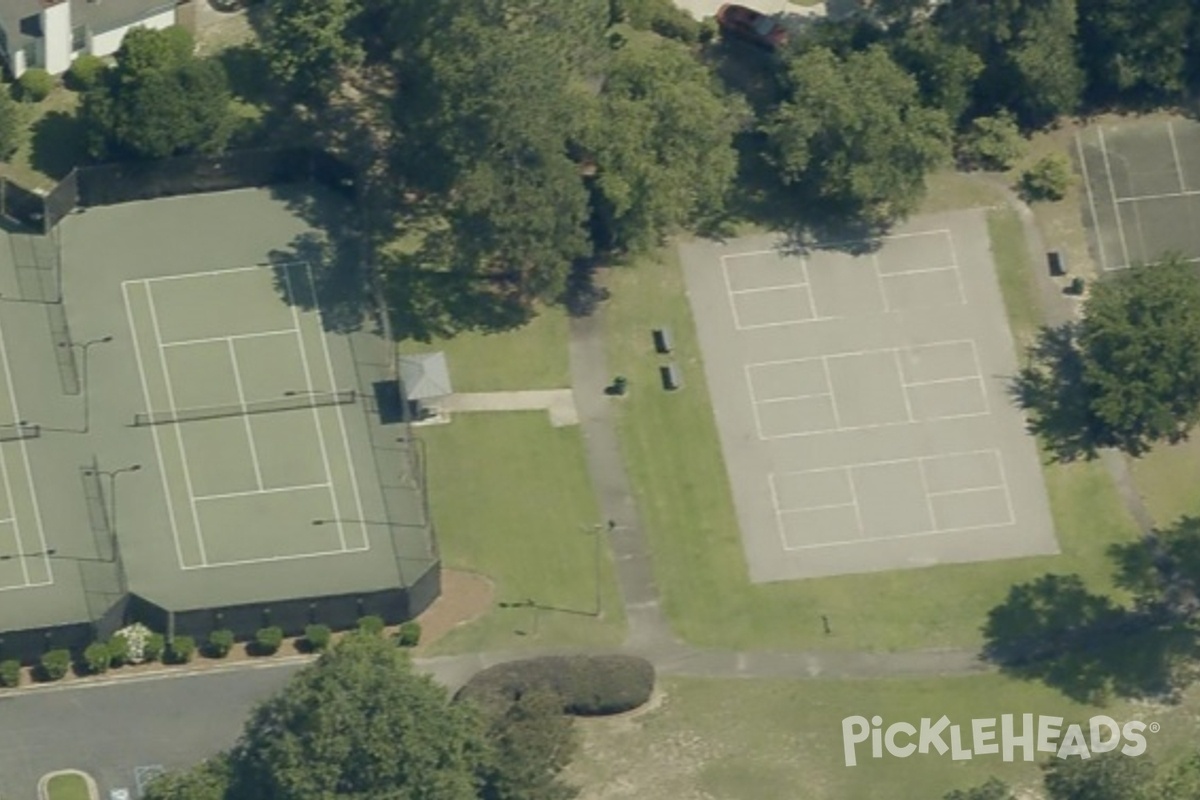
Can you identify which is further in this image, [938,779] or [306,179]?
[306,179]

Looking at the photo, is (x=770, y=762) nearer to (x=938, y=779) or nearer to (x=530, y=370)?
(x=938, y=779)

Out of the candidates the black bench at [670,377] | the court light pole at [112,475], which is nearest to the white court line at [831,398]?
the black bench at [670,377]

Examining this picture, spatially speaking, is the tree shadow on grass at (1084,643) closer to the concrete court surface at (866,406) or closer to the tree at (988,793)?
the concrete court surface at (866,406)

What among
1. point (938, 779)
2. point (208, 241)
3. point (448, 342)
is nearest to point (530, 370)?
point (448, 342)

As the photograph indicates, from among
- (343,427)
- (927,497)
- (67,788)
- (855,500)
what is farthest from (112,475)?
(927,497)

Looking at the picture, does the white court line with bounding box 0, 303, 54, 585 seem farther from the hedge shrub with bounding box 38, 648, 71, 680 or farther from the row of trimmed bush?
the row of trimmed bush

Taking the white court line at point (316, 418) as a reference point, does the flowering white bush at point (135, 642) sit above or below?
below

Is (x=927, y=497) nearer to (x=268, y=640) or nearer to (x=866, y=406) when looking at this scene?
(x=866, y=406)
